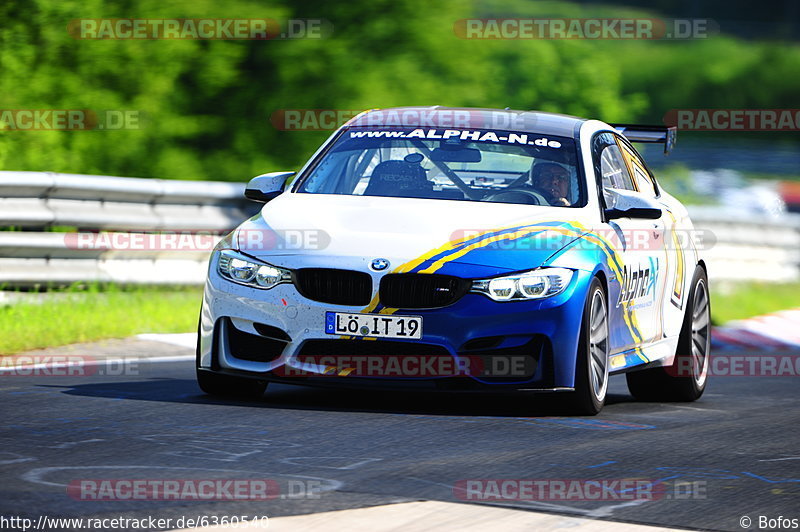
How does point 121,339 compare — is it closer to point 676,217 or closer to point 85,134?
point 676,217

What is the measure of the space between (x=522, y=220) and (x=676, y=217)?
2.51 m

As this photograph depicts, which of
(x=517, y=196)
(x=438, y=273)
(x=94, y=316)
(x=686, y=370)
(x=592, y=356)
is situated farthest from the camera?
(x=94, y=316)

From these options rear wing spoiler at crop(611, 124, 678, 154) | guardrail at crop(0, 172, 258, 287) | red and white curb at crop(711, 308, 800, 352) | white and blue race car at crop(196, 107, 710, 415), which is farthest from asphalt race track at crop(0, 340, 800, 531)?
red and white curb at crop(711, 308, 800, 352)

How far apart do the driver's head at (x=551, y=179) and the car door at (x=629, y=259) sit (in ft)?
0.75

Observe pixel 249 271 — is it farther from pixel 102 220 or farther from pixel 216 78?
pixel 216 78

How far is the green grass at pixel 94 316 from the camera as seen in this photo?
10.7 meters

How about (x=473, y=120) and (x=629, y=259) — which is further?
(x=473, y=120)

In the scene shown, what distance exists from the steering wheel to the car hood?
0.17 m

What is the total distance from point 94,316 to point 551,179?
4.47 metres

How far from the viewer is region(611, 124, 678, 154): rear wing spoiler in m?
10.7

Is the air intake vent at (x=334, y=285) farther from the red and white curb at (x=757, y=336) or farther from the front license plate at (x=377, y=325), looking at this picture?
the red and white curb at (x=757, y=336)

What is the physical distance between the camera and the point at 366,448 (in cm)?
662

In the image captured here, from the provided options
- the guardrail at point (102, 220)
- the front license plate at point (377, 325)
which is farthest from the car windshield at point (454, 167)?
the guardrail at point (102, 220)

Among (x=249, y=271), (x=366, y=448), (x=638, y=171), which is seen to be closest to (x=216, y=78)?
(x=638, y=171)
